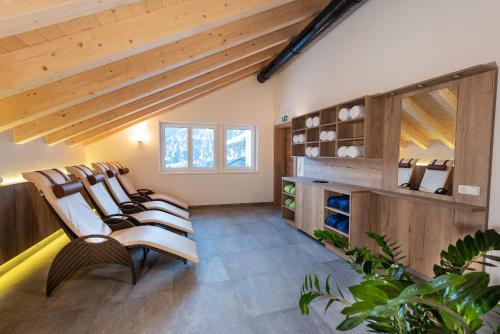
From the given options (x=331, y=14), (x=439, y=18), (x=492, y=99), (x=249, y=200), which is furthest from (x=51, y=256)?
(x=439, y=18)

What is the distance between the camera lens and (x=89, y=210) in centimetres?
296

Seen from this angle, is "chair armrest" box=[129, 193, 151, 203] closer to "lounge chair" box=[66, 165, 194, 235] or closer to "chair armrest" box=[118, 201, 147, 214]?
"chair armrest" box=[118, 201, 147, 214]

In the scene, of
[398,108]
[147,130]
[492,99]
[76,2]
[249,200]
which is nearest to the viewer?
[76,2]

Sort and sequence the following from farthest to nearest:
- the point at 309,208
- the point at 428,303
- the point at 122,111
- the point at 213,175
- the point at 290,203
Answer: the point at 213,175 → the point at 290,203 → the point at 309,208 → the point at 122,111 → the point at 428,303

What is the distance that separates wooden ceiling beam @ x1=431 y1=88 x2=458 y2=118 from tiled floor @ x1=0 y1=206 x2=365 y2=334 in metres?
1.97

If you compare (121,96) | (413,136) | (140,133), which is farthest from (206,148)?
(413,136)

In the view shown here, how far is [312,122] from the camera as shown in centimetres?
412

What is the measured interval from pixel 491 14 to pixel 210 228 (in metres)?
4.41

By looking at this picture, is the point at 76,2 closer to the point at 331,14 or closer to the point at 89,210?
the point at 89,210

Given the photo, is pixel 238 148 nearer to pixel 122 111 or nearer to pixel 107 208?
pixel 122 111

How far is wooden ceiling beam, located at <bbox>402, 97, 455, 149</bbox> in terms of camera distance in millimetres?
2250

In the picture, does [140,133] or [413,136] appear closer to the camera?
[413,136]

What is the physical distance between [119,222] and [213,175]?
3.10 m

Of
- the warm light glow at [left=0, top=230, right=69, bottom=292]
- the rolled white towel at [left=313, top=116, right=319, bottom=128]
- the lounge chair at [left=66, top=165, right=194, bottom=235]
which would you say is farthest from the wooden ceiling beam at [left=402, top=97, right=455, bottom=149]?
the warm light glow at [left=0, top=230, right=69, bottom=292]
